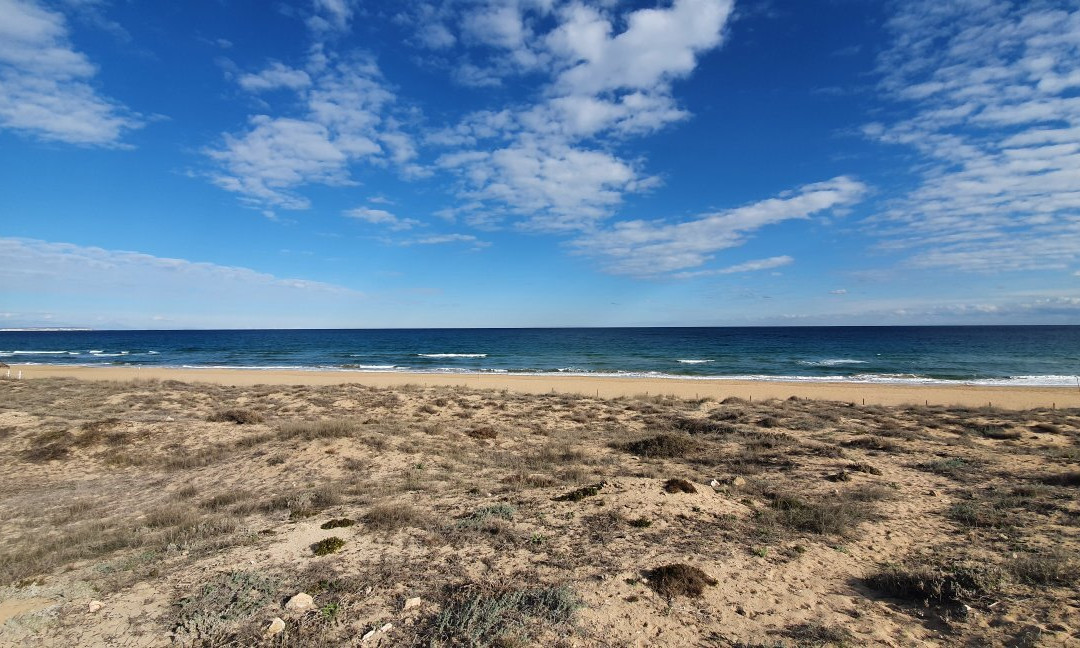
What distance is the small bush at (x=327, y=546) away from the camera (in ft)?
23.4

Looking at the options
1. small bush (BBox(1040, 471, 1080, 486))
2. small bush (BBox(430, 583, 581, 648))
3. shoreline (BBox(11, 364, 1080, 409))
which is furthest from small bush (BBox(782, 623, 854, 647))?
shoreline (BBox(11, 364, 1080, 409))

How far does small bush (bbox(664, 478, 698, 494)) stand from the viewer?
9.36 metres

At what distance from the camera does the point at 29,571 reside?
669 centimetres

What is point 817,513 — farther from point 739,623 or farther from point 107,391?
point 107,391

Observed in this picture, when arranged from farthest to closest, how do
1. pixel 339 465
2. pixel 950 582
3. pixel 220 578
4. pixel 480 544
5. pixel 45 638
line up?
pixel 339 465
pixel 480 544
pixel 220 578
pixel 950 582
pixel 45 638

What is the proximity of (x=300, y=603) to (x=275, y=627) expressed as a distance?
0.46 m

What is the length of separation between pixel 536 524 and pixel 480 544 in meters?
1.10

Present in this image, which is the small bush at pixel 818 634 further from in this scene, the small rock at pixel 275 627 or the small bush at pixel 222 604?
the small bush at pixel 222 604

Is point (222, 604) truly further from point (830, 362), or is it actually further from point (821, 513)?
point (830, 362)

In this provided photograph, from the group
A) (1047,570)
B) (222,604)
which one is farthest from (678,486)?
(222,604)

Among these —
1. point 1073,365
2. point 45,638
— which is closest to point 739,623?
point 45,638

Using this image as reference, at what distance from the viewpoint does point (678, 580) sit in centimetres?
604

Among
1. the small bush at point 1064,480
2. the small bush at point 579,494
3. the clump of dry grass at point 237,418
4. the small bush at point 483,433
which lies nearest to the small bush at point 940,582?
the small bush at point 579,494

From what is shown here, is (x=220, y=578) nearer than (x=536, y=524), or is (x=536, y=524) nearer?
(x=220, y=578)
